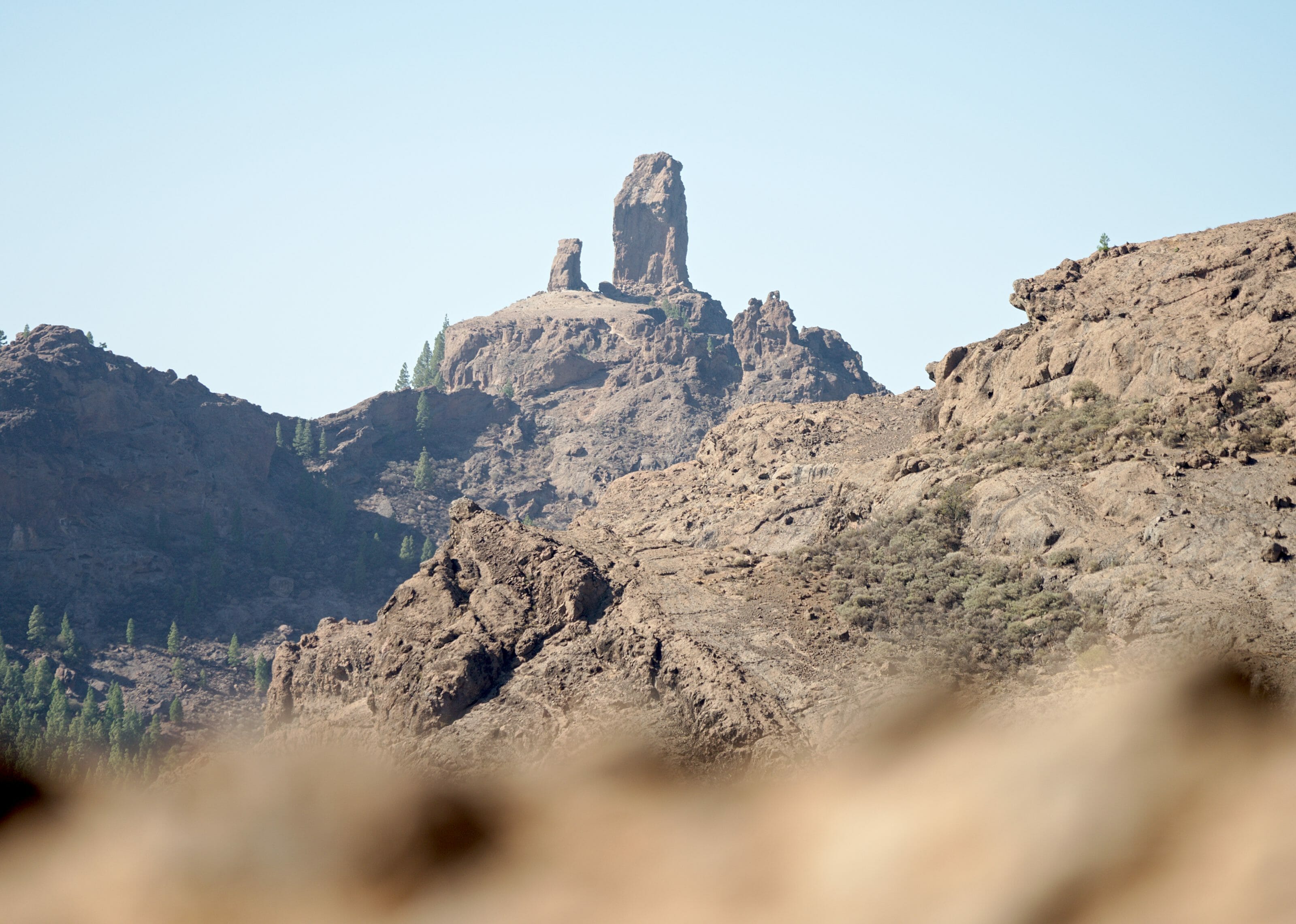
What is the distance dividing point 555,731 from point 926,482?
17522 mm

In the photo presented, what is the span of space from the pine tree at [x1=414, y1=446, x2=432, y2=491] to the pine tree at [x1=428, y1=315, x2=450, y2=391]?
20.4 meters

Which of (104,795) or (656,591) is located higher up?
(656,591)

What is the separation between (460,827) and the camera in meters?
25.2

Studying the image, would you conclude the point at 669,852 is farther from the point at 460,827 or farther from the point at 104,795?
the point at 104,795

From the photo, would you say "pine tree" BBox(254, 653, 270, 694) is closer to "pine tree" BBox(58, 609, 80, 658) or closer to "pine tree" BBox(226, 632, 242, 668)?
"pine tree" BBox(226, 632, 242, 668)

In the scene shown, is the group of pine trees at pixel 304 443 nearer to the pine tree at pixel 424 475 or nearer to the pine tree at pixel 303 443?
the pine tree at pixel 303 443

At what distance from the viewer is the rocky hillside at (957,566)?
3134 centimetres

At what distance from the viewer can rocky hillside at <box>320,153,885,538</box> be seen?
152000 millimetres

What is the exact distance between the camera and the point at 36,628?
109m

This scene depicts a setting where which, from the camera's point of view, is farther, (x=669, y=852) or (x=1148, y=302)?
(x=1148, y=302)

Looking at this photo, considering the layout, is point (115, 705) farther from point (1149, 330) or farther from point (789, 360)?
point (789, 360)

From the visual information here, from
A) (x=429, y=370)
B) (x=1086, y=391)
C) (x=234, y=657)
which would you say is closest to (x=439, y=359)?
(x=429, y=370)

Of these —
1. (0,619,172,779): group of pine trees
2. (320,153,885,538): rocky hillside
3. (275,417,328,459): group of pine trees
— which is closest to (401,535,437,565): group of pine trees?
(320,153,885,538): rocky hillside

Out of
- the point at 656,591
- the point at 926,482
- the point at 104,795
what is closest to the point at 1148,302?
the point at 926,482
